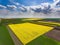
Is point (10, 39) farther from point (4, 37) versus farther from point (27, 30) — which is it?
point (27, 30)

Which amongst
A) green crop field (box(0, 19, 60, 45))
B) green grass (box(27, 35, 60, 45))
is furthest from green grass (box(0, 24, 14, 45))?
green grass (box(27, 35, 60, 45))

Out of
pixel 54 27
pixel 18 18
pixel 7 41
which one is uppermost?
pixel 18 18

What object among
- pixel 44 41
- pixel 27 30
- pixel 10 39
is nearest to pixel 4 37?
pixel 10 39

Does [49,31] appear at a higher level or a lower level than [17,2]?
lower

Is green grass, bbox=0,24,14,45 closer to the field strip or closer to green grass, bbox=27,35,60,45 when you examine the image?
the field strip

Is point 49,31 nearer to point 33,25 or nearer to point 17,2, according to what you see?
point 33,25

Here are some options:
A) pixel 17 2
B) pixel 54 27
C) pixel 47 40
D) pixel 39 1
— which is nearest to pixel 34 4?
pixel 39 1

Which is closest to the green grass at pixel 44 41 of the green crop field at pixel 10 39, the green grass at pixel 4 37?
the green crop field at pixel 10 39

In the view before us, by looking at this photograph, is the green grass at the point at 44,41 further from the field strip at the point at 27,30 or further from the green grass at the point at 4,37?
the green grass at the point at 4,37

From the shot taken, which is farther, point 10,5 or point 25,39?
point 10,5
